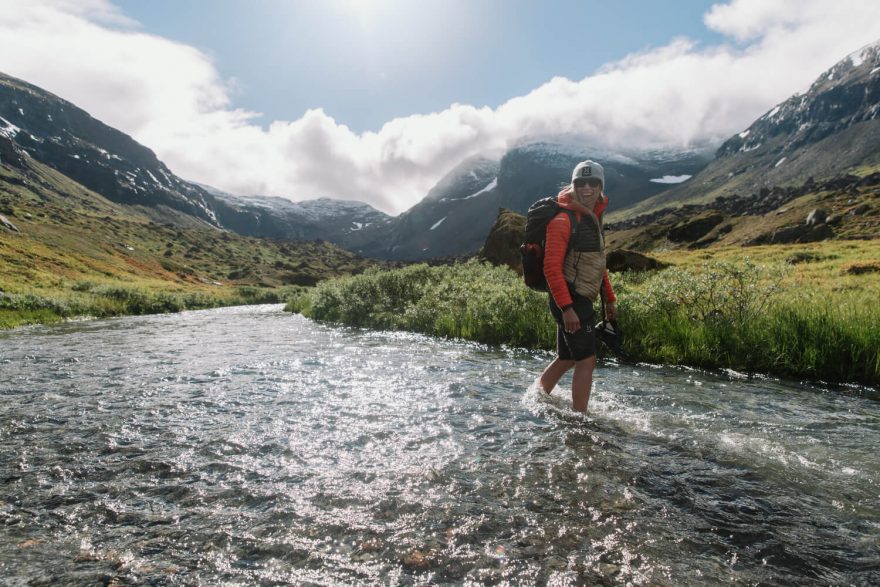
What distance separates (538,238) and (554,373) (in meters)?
2.76

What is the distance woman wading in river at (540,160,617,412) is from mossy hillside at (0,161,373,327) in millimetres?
33410

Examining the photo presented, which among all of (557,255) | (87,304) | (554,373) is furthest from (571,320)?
(87,304)

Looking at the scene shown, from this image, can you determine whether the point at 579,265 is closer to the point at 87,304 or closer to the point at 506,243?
the point at 506,243

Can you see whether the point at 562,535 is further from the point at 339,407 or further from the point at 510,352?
the point at 510,352

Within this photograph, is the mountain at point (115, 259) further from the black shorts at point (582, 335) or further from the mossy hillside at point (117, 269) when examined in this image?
the black shorts at point (582, 335)

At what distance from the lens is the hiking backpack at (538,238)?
7.91 meters

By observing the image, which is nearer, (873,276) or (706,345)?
(706,345)

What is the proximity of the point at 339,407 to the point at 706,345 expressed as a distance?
34.1 ft

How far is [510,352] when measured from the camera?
16.6 meters

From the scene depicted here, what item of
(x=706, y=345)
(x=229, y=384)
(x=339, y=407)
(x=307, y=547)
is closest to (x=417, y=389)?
(x=339, y=407)

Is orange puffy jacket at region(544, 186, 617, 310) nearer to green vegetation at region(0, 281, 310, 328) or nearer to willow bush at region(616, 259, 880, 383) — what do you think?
willow bush at region(616, 259, 880, 383)

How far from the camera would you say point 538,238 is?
806 cm

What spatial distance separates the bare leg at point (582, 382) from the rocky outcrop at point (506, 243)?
29.1 metres

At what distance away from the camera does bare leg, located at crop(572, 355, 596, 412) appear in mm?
7988
